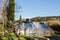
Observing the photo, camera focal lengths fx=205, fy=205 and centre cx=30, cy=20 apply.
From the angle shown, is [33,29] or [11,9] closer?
[11,9]

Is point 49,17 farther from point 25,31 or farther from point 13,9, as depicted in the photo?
point 13,9

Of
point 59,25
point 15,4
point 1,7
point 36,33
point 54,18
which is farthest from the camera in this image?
point 54,18

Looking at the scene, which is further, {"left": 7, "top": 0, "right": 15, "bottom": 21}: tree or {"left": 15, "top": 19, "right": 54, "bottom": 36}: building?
{"left": 15, "top": 19, "right": 54, "bottom": 36}: building

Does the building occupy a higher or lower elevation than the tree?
lower

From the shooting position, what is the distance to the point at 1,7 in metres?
12.0

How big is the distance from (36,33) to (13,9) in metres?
3.03

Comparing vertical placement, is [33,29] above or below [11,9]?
below

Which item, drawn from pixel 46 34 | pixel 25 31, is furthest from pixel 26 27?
pixel 46 34

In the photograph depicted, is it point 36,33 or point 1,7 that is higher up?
point 1,7

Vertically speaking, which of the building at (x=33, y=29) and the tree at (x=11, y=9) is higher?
the tree at (x=11, y=9)

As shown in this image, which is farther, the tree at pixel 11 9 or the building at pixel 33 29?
the building at pixel 33 29

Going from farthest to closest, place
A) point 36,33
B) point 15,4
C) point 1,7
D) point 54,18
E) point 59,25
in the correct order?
point 54,18 → point 59,25 → point 36,33 → point 15,4 → point 1,7

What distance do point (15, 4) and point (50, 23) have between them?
24.7 ft

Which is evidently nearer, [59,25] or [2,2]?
[2,2]
